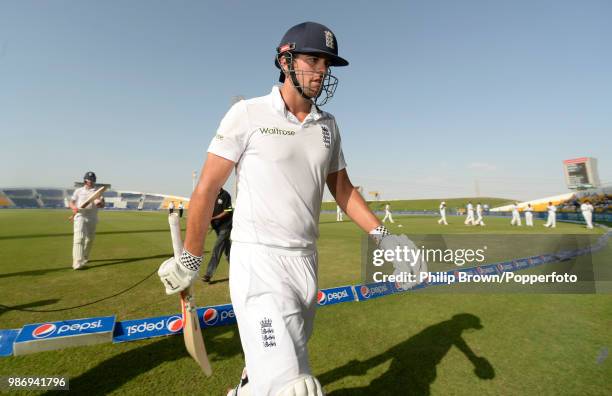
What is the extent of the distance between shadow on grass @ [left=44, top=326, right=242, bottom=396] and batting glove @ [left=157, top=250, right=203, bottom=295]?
7.08 feet

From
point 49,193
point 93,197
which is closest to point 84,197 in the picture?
point 93,197

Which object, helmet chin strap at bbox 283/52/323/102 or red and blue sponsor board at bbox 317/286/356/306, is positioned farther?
red and blue sponsor board at bbox 317/286/356/306

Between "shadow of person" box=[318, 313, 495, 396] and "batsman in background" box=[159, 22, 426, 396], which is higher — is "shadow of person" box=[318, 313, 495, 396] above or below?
below

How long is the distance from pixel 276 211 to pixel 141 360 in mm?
3089

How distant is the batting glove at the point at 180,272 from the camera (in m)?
1.77

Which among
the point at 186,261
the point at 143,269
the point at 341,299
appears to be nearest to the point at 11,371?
the point at 186,261

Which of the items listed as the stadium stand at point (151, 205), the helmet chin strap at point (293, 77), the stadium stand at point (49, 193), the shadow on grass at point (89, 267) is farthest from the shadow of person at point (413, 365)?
the stadium stand at point (49, 193)

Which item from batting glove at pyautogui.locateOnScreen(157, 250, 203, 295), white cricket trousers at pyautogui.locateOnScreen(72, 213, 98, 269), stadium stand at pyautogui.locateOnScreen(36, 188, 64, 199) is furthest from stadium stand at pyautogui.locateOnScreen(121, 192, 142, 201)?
batting glove at pyautogui.locateOnScreen(157, 250, 203, 295)

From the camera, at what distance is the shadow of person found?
3.16 m

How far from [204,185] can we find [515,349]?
4.48 meters

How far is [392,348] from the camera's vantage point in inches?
158

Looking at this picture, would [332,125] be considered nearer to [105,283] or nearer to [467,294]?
[467,294]

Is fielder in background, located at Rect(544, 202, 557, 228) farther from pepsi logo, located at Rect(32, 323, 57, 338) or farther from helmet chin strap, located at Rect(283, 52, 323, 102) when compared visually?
pepsi logo, located at Rect(32, 323, 57, 338)

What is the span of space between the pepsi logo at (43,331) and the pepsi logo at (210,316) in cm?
176
